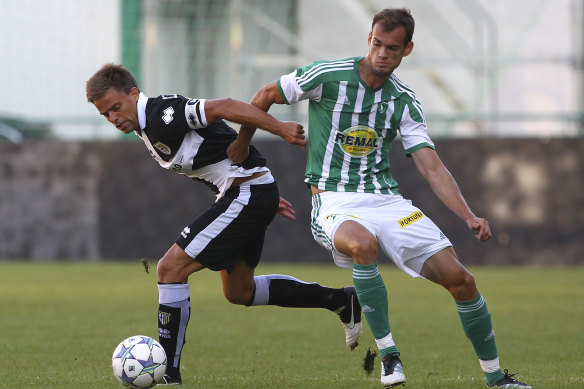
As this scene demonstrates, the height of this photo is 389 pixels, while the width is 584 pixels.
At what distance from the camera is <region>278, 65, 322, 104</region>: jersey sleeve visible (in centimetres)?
583

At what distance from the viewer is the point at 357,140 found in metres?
5.89

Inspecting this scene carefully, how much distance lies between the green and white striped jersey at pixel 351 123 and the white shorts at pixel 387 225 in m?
0.08

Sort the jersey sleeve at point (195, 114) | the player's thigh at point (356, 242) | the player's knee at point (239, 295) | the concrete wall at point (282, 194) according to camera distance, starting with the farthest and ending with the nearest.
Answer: the concrete wall at point (282, 194) < the player's knee at point (239, 295) < the jersey sleeve at point (195, 114) < the player's thigh at point (356, 242)

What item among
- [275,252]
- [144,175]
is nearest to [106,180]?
[144,175]

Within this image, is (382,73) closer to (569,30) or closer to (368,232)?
(368,232)

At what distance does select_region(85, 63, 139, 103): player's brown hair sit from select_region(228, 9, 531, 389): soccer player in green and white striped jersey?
2.46 feet

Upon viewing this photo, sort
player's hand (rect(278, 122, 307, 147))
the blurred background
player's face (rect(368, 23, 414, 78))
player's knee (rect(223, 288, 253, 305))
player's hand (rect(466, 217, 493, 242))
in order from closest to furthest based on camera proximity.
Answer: player's hand (rect(466, 217, 493, 242)), player's hand (rect(278, 122, 307, 147)), player's face (rect(368, 23, 414, 78)), player's knee (rect(223, 288, 253, 305)), the blurred background

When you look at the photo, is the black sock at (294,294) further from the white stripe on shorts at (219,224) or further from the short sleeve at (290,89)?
the short sleeve at (290,89)

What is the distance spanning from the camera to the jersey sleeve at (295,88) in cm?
583

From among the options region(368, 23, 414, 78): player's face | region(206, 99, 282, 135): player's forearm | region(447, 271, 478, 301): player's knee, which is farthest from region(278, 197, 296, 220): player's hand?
region(447, 271, 478, 301): player's knee

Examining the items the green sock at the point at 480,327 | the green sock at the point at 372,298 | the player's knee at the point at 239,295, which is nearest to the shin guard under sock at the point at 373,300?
the green sock at the point at 372,298

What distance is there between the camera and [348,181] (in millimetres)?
5875

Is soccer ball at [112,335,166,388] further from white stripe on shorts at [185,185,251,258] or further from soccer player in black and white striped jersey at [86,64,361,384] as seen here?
white stripe on shorts at [185,185,251,258]

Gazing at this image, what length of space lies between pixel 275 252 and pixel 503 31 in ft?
23.9
